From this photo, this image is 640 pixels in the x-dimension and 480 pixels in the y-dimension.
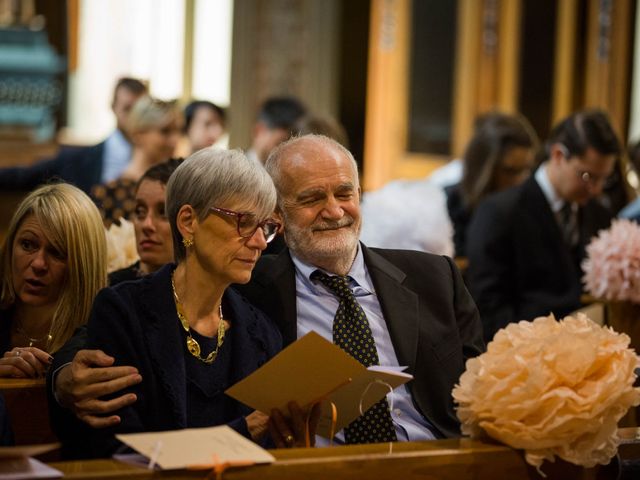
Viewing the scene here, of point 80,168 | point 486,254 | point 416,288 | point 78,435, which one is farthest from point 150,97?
point 78,435

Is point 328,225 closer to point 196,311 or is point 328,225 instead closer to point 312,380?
point 196,311

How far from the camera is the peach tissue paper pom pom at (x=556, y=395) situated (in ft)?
7.57

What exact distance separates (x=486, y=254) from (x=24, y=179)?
2602 millimetres

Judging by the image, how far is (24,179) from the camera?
240 inches

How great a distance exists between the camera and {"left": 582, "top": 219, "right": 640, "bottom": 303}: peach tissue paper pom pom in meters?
4.33

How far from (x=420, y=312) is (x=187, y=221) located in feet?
2.59

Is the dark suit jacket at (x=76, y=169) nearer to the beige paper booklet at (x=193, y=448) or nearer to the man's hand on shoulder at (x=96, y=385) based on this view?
the man's hand on shoulder at (x=96, y=385)

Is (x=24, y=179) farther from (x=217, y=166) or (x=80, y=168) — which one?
(x=217, y=166)

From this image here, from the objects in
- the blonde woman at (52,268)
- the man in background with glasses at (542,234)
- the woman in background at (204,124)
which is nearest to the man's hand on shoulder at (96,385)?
the blonde woman at (52,268)

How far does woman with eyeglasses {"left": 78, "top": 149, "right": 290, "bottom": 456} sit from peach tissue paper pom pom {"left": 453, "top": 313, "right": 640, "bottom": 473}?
1.73 feet

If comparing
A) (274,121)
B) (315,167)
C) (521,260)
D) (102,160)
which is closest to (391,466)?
(315,167)

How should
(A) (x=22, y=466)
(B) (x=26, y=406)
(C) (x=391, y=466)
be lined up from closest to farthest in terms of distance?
(A) (x=22, y=466) < (C) (x=391, y=466) < (B) (x=26, y=406)

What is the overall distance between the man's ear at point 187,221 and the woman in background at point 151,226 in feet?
3.03

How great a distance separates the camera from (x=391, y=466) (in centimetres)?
226
